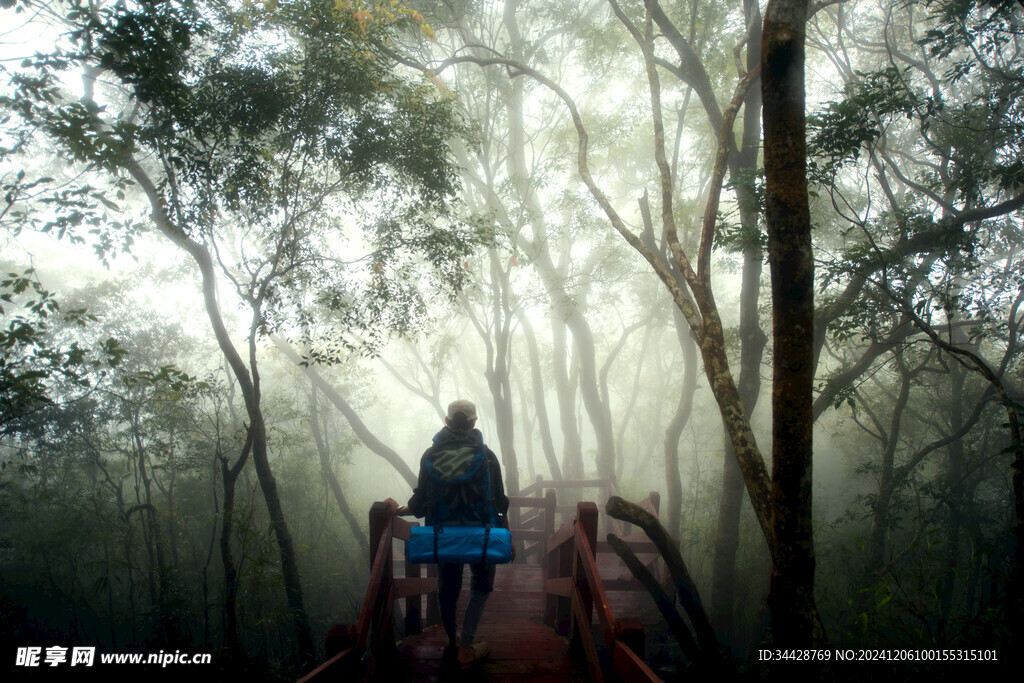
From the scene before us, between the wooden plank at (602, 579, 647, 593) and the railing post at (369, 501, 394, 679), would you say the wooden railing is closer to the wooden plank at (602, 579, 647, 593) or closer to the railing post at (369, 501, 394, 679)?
the railing post at (369, 501, 394, 679)

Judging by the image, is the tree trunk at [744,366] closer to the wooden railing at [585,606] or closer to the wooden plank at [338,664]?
the wooden railing at [585,606]

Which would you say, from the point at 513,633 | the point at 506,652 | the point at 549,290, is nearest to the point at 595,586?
the point at 506,652

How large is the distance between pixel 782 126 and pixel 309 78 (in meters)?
4.65

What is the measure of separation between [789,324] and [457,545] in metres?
2.44

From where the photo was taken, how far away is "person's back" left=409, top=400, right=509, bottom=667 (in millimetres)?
3395

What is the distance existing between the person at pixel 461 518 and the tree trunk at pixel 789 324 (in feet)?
5.66

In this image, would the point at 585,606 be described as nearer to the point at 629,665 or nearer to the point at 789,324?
the point at 629,665

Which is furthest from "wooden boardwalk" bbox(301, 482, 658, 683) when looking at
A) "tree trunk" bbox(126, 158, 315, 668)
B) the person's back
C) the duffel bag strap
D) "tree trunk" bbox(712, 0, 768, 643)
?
"tree trunk" bbox(712, 0, 768, 643)

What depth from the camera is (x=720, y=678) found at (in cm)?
394

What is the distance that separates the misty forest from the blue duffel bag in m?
0.39

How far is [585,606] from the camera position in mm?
3572

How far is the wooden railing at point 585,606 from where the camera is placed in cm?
256

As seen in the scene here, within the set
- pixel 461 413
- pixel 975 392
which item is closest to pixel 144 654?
pixel 461 413

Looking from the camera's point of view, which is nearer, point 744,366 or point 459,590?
point 459,590
